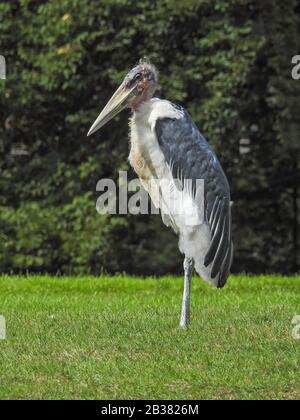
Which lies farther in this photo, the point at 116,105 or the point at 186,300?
the point at 116,105

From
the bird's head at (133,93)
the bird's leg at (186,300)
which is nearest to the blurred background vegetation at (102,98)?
the bird's head at (133,93)

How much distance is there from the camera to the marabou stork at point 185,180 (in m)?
9.57

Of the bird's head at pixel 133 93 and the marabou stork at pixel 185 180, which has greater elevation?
the bird's head at pixel 133 93

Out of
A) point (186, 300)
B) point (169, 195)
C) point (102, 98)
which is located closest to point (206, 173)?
point (169, 195)

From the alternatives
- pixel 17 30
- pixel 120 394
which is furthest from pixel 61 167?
pixel 120 394

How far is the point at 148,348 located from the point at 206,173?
149cm

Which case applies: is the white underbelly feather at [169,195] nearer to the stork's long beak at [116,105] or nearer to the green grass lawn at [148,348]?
the stork's long beak at [116,105]

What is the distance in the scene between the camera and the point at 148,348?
8.98 metres

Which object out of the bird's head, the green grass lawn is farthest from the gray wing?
the green grass lawn

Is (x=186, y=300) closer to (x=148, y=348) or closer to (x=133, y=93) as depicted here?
(x=148, y=348)

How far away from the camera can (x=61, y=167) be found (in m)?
16.0

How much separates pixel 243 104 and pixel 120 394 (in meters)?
9.03

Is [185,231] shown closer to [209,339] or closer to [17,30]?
[209,339]

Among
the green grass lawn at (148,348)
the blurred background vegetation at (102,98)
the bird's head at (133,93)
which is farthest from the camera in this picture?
the blurred background vegetation at (102,98)
